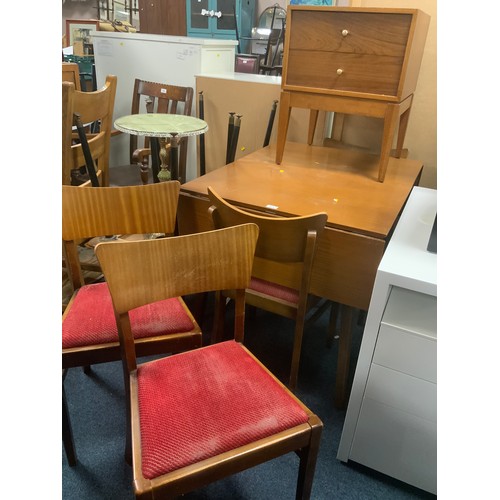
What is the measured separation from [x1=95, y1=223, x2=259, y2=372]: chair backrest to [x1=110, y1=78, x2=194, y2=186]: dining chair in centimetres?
139

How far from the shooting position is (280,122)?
1.62 m

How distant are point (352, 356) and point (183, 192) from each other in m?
0.93

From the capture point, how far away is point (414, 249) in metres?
1.01

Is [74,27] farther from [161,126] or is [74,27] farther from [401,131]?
[401,131]

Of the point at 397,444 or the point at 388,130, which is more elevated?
the point at 388,130

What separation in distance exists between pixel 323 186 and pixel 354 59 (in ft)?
1.44

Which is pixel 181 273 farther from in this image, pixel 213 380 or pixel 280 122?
pixel 280 122

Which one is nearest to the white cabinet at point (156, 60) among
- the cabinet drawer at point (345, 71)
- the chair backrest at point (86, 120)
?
the chair backrest at point (86, 120)

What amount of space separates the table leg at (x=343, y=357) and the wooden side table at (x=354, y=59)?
554 mm

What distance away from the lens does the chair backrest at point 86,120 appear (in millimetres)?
1589

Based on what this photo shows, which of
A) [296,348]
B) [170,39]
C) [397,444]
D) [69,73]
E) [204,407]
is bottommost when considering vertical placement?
[397,444]

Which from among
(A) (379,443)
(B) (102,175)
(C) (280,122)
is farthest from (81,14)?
(A) (379,443)

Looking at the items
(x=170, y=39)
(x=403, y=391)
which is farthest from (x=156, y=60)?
(x=403, y=391)

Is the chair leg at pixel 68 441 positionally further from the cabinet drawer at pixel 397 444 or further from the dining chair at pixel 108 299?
the cabinet drawer at pixel 397 444
